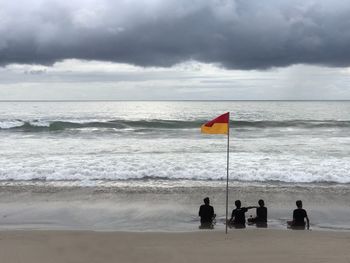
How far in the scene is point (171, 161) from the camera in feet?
60.8

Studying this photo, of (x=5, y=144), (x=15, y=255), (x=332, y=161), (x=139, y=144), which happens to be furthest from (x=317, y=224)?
(x=5, y=144)

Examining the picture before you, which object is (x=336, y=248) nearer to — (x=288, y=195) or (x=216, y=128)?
(x=216, y=128)

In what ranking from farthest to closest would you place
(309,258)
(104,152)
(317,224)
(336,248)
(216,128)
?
(104,152) → (317,224) → (216,128) → (336,248) → (309,258)

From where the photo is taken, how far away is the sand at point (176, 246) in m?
7.00

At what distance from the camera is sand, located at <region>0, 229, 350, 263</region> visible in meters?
7.00

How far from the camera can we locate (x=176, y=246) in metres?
7.63

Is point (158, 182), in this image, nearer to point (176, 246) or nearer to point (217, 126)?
point (217, 126)

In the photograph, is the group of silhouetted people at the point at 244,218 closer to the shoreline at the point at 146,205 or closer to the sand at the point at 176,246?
the shoreline at the point at 146,205

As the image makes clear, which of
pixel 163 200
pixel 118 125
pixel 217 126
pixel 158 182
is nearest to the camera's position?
pixel 217 126

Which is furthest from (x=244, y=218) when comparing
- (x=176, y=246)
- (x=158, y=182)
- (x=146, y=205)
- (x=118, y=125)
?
(x=118, y=125)

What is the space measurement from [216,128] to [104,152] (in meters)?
14.5

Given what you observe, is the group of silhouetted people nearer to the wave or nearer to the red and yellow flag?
the red and yellow flag

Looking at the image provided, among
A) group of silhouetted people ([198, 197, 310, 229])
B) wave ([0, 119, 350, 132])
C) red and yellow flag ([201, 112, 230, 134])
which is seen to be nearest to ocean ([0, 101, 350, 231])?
group of silhouetted people ([198, 197, 310, 229])

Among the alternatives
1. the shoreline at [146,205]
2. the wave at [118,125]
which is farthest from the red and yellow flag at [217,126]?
the wave at [118,125]
